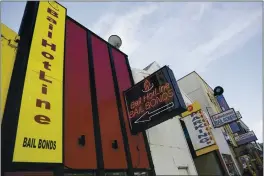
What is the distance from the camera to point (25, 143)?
4066 millimetres

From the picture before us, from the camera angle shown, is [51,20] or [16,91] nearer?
[16,91]

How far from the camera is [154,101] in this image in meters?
7.22

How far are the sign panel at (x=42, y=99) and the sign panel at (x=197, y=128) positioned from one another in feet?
31.2

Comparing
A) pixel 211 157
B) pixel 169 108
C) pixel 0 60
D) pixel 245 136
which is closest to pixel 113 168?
pixel 169 108

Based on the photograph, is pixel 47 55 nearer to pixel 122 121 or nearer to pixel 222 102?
pixel 122 121

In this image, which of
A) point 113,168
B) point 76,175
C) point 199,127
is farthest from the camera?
point 199,127

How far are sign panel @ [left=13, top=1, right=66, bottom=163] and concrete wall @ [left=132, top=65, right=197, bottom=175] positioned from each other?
485 cm

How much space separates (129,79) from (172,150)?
393 centimetres

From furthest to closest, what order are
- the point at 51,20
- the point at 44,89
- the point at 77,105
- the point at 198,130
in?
the point at 198,130
the point at 51,20
the point at 77,105
the point at 44,89

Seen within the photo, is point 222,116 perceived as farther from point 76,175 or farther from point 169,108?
point 76,175

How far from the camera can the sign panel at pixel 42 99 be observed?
164 inches

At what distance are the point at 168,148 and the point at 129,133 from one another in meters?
2.84

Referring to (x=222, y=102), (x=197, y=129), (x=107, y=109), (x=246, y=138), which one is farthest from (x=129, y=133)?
(x=222, y=102)

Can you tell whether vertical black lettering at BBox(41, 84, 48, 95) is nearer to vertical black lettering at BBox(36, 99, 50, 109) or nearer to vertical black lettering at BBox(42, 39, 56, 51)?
vertical black lettering at BBox(36, 99, 50, 109)
